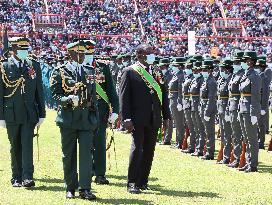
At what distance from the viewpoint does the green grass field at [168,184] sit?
370 inches

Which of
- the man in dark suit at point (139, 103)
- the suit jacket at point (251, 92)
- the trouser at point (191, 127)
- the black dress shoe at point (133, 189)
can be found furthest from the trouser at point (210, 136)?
the black dress shoe at point (133, 189)

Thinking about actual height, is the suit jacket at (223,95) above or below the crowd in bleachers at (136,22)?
below

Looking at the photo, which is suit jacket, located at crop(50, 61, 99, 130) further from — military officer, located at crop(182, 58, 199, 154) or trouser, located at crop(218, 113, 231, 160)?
military officer, located at crop(182, 58, 199, 154)

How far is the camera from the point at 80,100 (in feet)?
30.0

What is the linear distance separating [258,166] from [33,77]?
197 inches

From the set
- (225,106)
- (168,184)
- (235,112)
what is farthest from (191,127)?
(168,184)

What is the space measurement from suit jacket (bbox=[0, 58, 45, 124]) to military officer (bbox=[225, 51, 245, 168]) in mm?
3901

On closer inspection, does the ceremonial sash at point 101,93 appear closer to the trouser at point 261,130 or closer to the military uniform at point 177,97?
the military uniform at point 177,97

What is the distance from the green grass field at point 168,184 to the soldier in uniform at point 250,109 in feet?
1.03

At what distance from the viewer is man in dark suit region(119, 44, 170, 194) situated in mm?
9867

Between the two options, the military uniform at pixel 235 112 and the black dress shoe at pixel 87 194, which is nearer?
the black dress shoe at pixel 87 194

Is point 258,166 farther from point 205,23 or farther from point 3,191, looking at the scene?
point 205,23

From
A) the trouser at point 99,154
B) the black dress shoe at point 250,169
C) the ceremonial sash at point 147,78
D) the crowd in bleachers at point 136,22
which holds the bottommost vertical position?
the black dress shoe at point 250,169

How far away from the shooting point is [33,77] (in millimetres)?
10555
